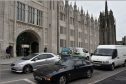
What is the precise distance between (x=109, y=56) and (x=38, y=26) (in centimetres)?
2539

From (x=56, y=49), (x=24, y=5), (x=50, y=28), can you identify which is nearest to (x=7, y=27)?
(x=24, y=5)

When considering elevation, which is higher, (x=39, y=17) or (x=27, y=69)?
(x=39, y=17)

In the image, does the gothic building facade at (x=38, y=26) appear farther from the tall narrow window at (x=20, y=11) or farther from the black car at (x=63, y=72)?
the black car at (x=63, y=72)

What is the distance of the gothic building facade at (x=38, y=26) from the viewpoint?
35062 mm

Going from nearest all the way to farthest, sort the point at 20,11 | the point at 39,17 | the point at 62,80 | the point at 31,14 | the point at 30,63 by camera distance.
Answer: the point at 62,80 → the point at 30,63 → the point at 20,11 → the point at 31,14 → the point at 39,17

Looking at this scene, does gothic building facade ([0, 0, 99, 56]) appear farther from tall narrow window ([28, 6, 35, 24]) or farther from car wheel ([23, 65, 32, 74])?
car wheel ([23, 65, 32, 74])

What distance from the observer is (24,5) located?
39344 millimetres

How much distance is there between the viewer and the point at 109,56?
66.2 ft

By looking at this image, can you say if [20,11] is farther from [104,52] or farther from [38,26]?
[104,52]

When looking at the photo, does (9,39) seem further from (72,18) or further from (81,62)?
(72,18)

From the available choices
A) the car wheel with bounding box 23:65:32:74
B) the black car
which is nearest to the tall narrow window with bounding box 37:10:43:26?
the car wheel with bounding box 23:65:32:74

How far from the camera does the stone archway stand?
131 feet

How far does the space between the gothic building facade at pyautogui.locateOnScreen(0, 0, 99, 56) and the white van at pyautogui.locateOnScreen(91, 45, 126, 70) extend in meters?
17.0

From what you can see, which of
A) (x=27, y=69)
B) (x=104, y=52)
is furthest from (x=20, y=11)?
(x=27, y=69)
